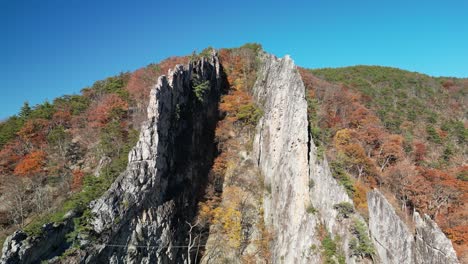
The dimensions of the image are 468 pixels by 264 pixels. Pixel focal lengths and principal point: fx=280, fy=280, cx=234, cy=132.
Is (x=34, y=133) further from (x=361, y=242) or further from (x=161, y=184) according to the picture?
(x=361, y=242)

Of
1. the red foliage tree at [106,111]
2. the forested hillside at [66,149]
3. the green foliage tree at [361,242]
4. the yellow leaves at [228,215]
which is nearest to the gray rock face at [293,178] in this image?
the green foliage tree at [361,242]

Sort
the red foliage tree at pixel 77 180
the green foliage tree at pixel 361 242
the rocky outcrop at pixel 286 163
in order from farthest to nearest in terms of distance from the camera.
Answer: the red foliage tree at pixel 77 180
the rocky outcrop at pixel 286 163
the green foliage tree at pixel 361 242

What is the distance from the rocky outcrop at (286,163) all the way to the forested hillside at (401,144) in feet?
8.45

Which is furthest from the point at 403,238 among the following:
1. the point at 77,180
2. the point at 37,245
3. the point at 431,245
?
the point at 77,180

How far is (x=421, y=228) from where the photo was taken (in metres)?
15.7

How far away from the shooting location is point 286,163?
26844mm

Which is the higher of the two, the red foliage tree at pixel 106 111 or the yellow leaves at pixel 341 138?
the red foliage tree at pixel 106 111

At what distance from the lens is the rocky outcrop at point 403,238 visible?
1447cm

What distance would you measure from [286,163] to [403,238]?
1211cm

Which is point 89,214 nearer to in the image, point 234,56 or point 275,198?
point 275,198

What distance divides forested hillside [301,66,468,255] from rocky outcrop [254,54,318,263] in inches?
101

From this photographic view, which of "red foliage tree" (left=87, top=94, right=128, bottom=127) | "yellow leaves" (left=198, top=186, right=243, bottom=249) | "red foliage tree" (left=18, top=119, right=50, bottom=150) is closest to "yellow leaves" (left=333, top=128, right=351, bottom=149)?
"yellow leaves" (left=198, top=186, right=243, bottom=249)

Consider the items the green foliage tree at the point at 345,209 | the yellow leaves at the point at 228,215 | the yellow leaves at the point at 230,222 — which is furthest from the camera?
the yellow leaves at the point at 228,215

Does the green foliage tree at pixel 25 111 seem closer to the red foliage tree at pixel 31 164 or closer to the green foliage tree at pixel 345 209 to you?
the red foliage tree at pixel 31 164
